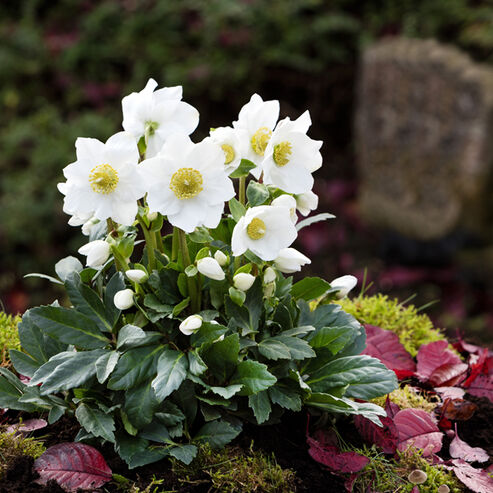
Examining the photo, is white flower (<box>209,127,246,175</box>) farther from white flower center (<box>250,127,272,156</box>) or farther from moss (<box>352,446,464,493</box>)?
moss (<box>352,446,464,493</box>)

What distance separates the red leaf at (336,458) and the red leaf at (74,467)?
1.57 feet

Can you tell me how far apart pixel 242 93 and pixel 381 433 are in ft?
12.4

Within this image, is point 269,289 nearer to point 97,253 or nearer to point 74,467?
point 97,253

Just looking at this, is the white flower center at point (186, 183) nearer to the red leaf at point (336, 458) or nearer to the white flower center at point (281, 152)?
the white flower center at point (281, 152)

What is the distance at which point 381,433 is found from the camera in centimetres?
164

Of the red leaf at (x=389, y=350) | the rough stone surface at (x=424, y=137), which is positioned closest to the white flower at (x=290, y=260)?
the red leaf at (x=389, y=350)

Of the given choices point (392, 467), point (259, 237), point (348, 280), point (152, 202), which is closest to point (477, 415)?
point (392, 467)

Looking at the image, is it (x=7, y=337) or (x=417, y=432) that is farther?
(x=7, y=337)

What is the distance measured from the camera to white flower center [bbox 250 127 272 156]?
1.47 metres

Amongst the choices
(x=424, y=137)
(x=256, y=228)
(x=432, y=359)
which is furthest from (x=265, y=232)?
(x=424, y=137)

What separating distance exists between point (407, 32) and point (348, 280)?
134 inches

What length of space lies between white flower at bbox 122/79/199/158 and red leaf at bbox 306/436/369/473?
79cm

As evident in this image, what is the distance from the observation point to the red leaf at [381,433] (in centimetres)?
163

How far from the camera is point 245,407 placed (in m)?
1.59
